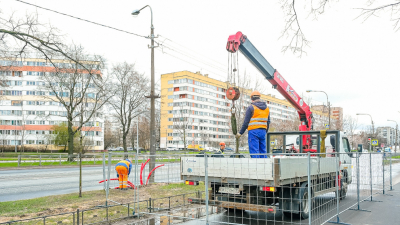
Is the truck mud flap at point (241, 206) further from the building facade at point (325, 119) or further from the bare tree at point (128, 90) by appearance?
→ the building facade at point (325, 119)

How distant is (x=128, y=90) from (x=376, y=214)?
2892cm

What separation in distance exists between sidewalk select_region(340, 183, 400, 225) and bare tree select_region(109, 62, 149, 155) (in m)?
26.5

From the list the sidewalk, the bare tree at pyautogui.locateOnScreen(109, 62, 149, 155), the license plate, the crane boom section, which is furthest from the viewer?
the bare tree at pyautogui.locateOnScreen(109, 62, 149, 155)

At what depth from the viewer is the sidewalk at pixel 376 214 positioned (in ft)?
26.9

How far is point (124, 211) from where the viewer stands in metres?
8.84

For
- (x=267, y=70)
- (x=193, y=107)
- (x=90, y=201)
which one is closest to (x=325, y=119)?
(x=267, y=70)

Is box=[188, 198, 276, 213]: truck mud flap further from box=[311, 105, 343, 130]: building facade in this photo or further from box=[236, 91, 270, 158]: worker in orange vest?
box=[311, 105, 343, 130]: building facade

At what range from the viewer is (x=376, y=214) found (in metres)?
9.12

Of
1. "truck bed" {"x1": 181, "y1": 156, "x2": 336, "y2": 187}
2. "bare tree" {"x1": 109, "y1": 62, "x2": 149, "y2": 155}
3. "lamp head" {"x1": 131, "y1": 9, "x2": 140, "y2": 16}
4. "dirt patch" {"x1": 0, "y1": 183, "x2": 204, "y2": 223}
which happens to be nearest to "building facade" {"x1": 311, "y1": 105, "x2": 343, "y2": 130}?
"bare tree" {"x1": 109, "y1": 62, "x2": 149, "y2": 155}

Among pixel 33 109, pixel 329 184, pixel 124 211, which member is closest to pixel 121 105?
pixel 124 211

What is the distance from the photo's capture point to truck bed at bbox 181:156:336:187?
6.39m

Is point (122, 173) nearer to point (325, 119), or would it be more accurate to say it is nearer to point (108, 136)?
point (325, 119)

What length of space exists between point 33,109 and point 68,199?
69096 millimetres

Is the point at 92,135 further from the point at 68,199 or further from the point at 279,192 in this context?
the point at 279,192
